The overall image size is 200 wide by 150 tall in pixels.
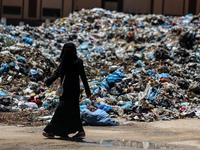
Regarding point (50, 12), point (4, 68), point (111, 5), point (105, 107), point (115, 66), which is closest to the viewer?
point (105, 107)

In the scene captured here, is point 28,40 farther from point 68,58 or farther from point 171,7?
point 171,7

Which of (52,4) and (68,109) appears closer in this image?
(68,109)

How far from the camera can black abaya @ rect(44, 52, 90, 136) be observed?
15.5 ft

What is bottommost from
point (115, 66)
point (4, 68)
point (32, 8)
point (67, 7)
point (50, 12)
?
point (4, 68)

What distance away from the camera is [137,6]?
2369 cm

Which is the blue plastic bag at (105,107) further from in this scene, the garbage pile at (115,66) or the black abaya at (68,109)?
the black abaya at (68,109)

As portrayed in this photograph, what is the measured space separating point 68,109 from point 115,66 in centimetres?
645

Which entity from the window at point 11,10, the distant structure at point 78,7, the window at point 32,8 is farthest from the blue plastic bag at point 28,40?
the window at point 11,10

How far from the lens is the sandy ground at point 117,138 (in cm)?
416

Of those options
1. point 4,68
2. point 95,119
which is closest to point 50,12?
point 4,68

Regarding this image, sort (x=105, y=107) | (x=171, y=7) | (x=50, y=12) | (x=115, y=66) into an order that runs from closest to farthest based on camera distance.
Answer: (x=105, y=107) → (x=115, y=66) → (x=171, y=7) → (x=50, y=12)

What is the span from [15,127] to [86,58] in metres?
7.43

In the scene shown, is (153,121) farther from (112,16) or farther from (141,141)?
(112,16)

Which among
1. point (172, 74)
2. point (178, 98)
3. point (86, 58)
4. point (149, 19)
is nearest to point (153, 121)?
point (178, 98)
